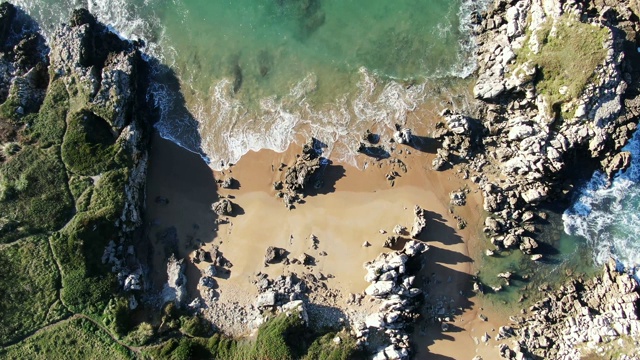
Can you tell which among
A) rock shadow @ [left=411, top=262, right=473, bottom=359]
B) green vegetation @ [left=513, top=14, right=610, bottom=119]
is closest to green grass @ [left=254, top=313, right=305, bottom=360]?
rock shadow @ [left=411, top=262, right=473, bottom=359]

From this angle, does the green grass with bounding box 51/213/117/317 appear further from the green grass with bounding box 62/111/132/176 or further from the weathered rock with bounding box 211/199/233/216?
the weathered rock with bounding box 211/199/233/216

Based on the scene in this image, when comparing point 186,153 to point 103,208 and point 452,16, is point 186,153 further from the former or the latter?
point 452,16

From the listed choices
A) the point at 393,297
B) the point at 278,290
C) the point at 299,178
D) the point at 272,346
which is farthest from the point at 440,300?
the point at 299,178

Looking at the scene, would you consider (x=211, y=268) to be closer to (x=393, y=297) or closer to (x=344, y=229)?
(x=344, y=229)

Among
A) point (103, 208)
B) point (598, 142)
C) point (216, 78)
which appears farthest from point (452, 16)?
point (103, 208)

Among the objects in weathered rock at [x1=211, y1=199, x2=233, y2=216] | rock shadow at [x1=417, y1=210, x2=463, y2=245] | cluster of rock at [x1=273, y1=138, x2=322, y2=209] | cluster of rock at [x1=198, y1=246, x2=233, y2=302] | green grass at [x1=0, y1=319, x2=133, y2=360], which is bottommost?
green grass at [x1=0, y1=319, x2=133, y2=360]

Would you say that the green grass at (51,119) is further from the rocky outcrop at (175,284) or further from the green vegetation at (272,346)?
the green vegetation at (272,346)
